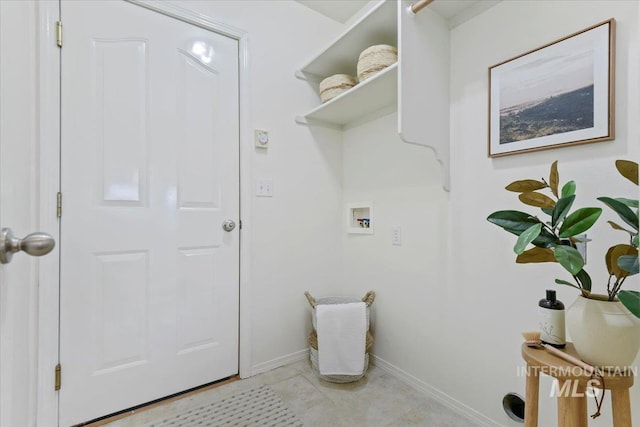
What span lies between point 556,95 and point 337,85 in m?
1.11

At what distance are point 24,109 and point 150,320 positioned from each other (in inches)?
41.8

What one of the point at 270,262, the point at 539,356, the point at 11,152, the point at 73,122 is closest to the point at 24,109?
the point at 11,152

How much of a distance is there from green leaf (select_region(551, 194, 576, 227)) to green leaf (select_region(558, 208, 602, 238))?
0.02 m

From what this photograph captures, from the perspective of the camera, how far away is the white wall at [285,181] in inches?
72.3

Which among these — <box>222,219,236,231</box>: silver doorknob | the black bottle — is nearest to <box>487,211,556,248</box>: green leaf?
the black bottle

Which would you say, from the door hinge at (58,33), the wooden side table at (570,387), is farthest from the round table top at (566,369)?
the door hinge at (58,33)

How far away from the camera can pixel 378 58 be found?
1506mm

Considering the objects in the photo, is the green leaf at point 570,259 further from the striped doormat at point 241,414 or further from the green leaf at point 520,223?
the striped doormat at point 241,414

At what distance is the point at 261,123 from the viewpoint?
1.86 m

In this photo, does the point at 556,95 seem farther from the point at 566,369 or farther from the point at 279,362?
the point at 279,362

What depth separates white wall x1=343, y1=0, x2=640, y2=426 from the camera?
3.39ft

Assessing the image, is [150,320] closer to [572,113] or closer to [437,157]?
[437,157]

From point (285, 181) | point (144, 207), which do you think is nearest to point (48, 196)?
point (144, 207)

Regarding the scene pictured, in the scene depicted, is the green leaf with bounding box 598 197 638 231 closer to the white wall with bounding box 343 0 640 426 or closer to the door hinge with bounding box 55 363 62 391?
the white wall with bounding box 343 0 640 426
